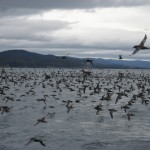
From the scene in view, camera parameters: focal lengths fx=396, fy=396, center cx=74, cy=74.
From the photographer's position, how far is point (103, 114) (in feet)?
120

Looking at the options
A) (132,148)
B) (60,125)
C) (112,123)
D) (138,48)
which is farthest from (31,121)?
(138,48)

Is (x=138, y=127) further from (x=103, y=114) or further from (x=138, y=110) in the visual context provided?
(x=138, y=110)

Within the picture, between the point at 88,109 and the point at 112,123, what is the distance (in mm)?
8664

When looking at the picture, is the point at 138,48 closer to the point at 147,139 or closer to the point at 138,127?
the point at 147,139

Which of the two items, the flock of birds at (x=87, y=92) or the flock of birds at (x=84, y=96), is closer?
the flock of birds at (x=87, y=92)

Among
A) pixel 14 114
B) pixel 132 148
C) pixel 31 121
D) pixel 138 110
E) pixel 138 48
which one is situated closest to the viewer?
pixel 138 48

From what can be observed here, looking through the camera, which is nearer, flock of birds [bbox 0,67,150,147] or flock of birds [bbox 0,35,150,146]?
flock of birds [bbox 0,35,150,146]

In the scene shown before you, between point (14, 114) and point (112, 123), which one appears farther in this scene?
point (14, 114)

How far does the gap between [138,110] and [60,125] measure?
12.0 metres

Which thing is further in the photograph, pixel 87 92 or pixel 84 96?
pixel 87 92

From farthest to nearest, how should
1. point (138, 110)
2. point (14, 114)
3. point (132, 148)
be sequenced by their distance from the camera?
point (138, 110)
point (14, 114)
point (132, 148)

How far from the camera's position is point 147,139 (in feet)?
85.4

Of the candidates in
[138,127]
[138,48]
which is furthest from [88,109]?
[138,48]

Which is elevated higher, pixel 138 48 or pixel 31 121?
pixel 138 48
